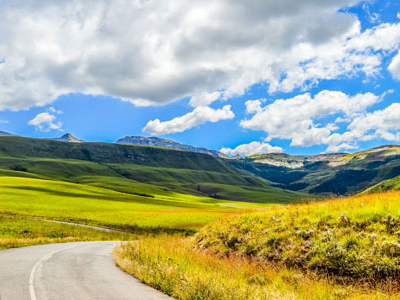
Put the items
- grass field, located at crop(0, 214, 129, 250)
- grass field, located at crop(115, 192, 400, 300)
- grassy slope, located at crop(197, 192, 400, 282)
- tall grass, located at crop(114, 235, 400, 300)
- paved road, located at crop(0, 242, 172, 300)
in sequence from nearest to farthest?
tall grass, located at crop(114, 235, 400, 300) → paved road, located at crop(0, 242, 172, 300) → grass field, located at crop(115, 192, 400, 300) → grassy slope, located at crop(197, 192, 400, 282) → grass field, located at crop(0, 214, 129, 250)

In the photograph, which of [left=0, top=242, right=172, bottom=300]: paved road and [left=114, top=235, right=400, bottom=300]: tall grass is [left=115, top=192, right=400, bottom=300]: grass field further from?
[left=0, top=242, right=172, bottom=300]: paved road

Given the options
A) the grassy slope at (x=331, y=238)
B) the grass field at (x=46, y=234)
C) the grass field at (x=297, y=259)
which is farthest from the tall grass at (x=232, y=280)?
the grass field at (x=46, y=234)

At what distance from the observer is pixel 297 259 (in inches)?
509

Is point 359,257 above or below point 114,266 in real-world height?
above

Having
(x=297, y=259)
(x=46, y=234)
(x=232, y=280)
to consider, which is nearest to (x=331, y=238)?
(x=297, y=259)

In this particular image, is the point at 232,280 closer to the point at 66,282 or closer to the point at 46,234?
the point at 66,282

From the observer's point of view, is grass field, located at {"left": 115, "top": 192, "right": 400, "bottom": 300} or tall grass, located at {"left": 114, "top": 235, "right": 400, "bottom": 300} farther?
grass field, located at {"left": 115, "top": 192, "right": 400, "bottom": 300}

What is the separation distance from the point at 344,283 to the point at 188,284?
5595 mm

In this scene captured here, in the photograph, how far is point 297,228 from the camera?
14.7 meters

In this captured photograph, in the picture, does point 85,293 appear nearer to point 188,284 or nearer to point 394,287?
point 188,284

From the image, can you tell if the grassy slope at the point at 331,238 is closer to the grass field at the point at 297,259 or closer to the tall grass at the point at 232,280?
the grass field at the point at 297,259

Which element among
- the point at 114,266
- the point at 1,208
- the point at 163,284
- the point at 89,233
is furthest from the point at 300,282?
the point at 1,208

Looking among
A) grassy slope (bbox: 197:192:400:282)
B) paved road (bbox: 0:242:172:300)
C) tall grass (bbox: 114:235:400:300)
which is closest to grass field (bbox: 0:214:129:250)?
paved road (bbox: 0:242:172:300)

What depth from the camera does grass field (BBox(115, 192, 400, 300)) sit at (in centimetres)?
996
